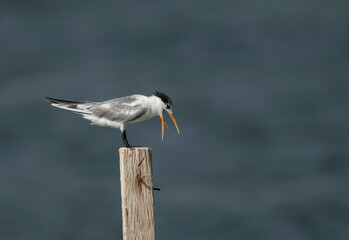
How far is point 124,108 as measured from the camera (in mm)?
8758

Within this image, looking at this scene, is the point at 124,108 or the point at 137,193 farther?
the point at 124,108

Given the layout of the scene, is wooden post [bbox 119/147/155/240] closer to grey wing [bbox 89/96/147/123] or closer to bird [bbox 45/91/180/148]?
bird [bbox 45/91/180/148]

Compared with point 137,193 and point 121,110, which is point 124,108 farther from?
point 137,193

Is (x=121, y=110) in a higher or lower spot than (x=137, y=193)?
higher

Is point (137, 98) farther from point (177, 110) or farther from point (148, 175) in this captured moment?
point (177, 110)

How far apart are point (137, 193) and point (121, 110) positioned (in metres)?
2.18

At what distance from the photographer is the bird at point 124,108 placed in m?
8.73

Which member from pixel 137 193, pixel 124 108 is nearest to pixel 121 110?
pixel 124 108

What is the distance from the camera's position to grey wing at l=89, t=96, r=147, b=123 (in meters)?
8.72

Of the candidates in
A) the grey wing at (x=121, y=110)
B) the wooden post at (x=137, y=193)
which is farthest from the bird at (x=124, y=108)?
the wooden post at (x=137, y=193)

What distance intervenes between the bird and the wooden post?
1761mm

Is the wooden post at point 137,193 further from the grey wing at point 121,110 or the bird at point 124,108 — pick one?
the grey wing at point 121,110

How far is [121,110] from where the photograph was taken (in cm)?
881

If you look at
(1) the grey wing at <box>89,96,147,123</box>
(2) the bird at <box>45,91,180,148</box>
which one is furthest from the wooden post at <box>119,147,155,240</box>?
(1) the grey wing at <box>89,96,147,123</box>
